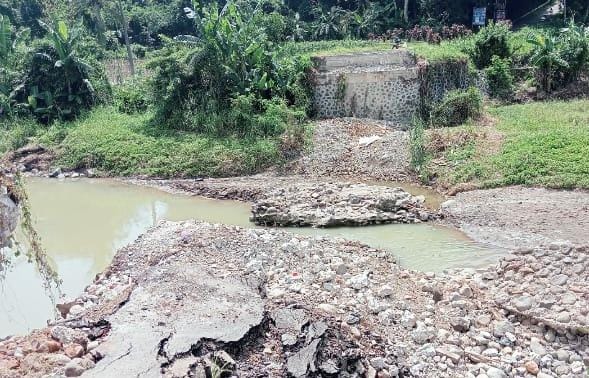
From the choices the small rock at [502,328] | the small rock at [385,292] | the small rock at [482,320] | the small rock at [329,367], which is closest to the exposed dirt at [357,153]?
the small rock at [385,292]

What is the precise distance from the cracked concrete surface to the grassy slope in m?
8.73

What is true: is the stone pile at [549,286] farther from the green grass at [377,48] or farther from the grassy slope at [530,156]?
the green grass at [377,48]

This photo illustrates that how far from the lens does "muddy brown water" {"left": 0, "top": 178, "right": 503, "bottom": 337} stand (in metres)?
11.7

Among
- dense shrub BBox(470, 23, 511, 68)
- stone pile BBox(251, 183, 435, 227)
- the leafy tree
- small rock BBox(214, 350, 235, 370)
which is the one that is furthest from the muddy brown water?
dense shrub BBox(470, 23, 511, 68)

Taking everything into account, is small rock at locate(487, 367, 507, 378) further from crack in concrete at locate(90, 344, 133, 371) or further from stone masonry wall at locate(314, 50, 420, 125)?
stone masonry wall at locate(314, 50, 420, 125)

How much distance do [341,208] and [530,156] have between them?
5164 millimetres

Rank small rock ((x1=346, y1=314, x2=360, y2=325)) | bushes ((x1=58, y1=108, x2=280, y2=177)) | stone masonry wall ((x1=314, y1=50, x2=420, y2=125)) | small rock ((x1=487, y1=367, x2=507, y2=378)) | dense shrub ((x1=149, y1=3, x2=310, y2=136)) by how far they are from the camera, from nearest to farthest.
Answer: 1. small rock ((x1=487, y1=367, x2=507, y2=378))
2. small rock ((x1=346, y1=314, x2=360, y2=325))
3. bushes ((x1=58, y1=108, x2=280, y2=177))
4. dense shrub ((x1=149, y1=3, x2=310, y2=136))
5. stone masonry wall ((x1=314, y1=50, x2=420, y2=125))

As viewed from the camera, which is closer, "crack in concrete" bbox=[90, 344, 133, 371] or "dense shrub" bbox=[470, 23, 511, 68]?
"crack in concrete" bbox=[90, 344, 133, 371]

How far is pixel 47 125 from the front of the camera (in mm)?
23797

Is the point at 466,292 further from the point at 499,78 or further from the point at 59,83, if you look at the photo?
the point at 59,83

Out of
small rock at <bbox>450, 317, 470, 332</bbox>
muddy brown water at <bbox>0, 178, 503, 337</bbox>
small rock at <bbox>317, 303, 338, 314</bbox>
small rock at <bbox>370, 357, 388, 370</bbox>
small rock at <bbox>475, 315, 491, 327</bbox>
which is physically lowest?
muddy brown water at <bbox>0, 178, 503, 337</bbox>

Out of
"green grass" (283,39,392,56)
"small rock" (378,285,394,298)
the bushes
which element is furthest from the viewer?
"green grass" (283,39,392,56)

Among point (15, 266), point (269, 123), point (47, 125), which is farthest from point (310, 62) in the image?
point (15, 266)

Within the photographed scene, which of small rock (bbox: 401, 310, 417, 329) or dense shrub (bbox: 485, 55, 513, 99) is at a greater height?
dense shrub (bbox: 485, 55, 513, 99)
